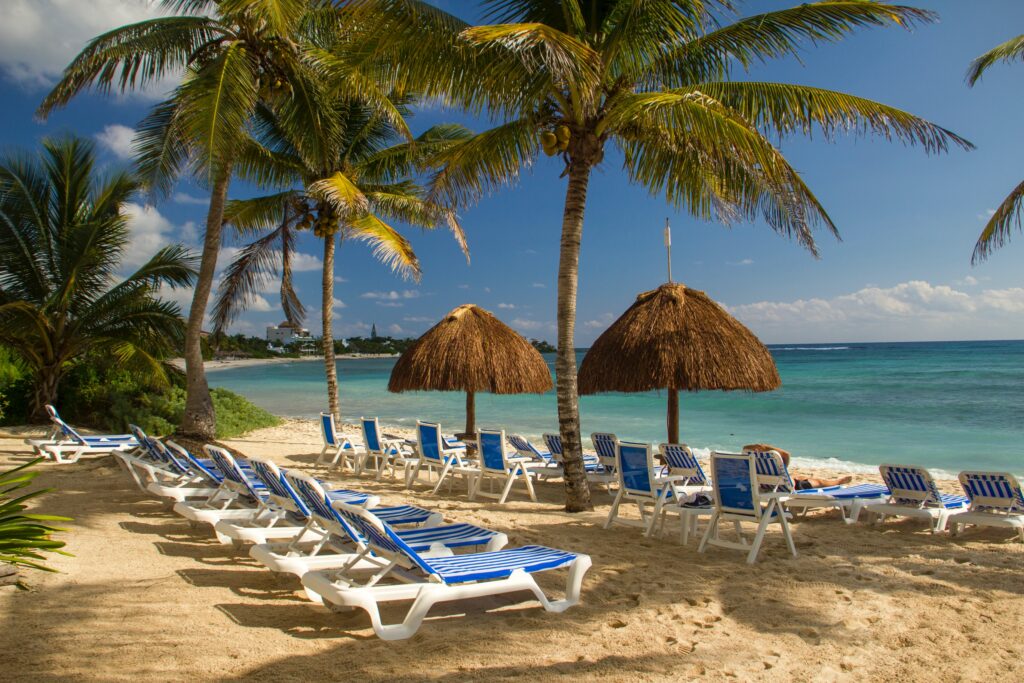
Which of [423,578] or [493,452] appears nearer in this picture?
[423,578]

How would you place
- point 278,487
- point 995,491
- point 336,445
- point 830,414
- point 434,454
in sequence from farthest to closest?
point 830,414
point 336,445
point 434,454
point 995,491
point 278,487

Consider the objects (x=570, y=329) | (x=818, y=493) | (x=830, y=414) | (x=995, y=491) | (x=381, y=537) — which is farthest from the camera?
(x=830, y=414)

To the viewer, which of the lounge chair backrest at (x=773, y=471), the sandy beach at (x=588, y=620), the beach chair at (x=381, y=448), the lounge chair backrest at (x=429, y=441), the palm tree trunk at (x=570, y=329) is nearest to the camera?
the sandy beach at (x=588, y=620)

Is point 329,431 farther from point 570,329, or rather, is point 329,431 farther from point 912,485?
point 912,485

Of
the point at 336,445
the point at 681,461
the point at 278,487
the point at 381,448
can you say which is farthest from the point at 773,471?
the point at 336,445

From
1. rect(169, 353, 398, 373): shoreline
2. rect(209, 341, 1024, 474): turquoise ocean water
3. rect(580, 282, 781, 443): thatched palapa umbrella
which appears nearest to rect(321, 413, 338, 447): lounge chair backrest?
rect(580, 282, 781, 443): thatched palapa umbrella

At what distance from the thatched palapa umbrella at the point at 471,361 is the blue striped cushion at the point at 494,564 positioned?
6.45 metres

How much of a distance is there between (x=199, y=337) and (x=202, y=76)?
3182mm

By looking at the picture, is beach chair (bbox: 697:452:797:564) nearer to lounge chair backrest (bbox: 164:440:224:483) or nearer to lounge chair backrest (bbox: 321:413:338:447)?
lounge chair backrest (bbox: 164:440:224:483)

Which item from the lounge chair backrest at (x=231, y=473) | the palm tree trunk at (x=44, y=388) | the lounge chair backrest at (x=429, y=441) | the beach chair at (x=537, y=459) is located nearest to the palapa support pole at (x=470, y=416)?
the beach chair at (x=537, y=459)

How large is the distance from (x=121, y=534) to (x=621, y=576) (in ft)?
12.5

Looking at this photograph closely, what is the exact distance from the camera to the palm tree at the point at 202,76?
827 cm

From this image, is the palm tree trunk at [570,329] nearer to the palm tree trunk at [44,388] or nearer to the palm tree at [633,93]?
the palm tree at [633,93]

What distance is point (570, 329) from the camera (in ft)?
23.9
